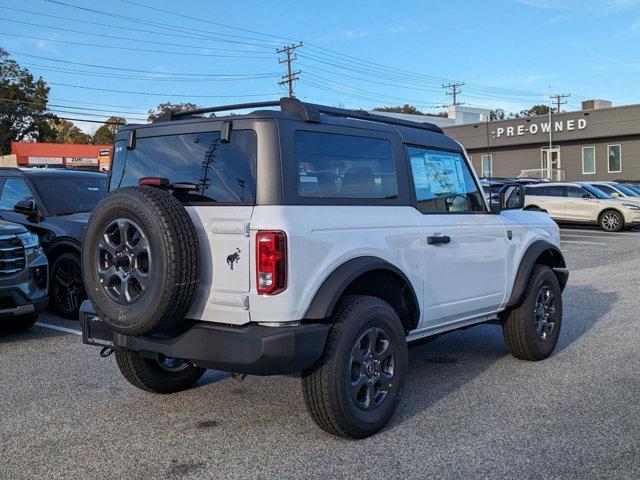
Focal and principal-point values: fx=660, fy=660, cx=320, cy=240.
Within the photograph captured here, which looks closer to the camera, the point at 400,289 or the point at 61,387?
the point at 400,289

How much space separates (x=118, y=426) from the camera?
4492 mm

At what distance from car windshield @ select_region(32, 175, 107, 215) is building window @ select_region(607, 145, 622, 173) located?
35.8 m

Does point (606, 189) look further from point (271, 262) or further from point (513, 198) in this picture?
point (271, 262)

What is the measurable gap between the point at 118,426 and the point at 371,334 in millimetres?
1843

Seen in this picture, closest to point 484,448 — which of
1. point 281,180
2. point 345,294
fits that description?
point 345,294

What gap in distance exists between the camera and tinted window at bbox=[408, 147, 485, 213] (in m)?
5.02

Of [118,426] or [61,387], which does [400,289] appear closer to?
[118,426]

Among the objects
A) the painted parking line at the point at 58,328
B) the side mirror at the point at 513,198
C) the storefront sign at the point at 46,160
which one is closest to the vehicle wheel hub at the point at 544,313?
the side mirror at the point at 513,198

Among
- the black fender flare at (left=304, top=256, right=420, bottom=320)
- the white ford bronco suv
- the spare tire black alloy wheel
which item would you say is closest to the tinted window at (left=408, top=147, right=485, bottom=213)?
the white ford bronco suv

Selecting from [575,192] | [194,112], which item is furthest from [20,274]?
[575,192]

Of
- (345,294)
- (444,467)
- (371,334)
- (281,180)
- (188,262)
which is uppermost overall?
(281,180)

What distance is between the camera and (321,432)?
4328 mm

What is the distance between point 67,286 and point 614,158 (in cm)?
3708

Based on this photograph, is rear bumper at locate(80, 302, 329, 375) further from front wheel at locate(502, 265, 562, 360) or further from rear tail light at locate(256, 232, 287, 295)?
front wheel at locate(502, 265, 562, 360)
